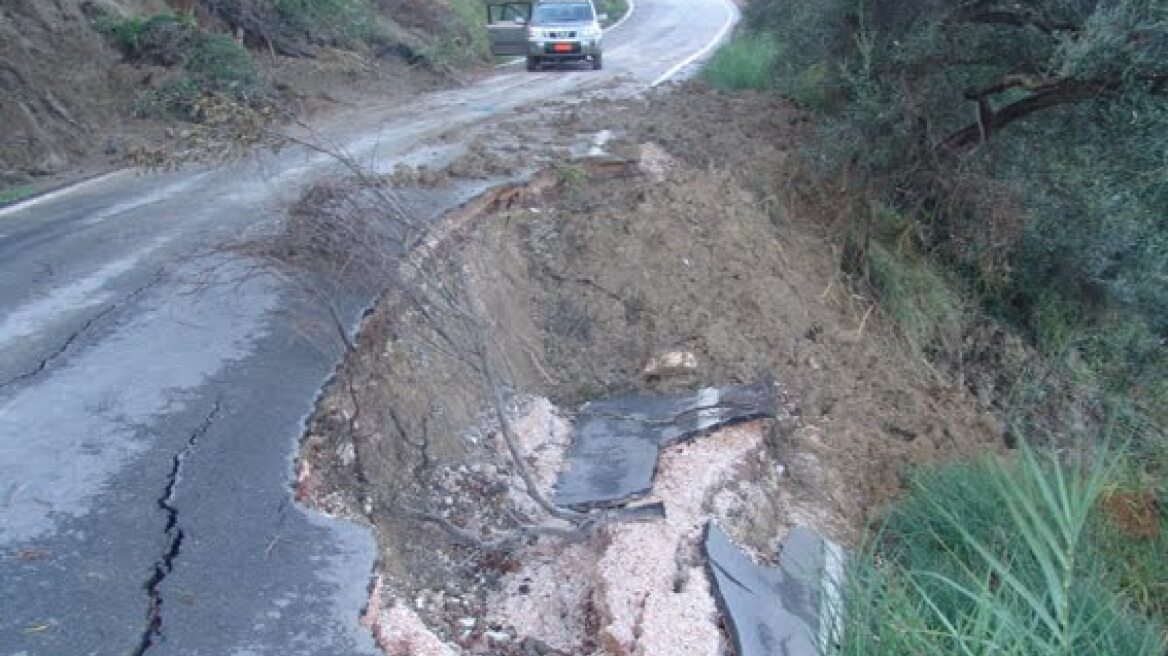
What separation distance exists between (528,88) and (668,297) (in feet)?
37.2

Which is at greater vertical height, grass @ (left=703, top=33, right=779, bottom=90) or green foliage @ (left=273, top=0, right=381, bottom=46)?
green foliage @ (left=273, top=0, right=381, bottom=46)

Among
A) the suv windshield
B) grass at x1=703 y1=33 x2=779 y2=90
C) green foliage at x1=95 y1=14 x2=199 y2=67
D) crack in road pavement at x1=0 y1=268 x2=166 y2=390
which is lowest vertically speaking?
grass at x1=703 y1=33 x2=779 y2=90

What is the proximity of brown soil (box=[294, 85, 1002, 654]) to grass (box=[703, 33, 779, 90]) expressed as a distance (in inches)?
176

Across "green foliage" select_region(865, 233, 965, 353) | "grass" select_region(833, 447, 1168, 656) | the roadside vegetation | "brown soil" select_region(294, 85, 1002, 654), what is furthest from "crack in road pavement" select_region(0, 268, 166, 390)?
"green foliage" select_region(865, 233, 965, 353)

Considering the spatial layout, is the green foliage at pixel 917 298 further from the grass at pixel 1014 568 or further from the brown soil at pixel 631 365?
the grass at pixel 1014 568

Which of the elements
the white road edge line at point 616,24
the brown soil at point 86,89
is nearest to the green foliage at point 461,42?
the white road edge line at point 616,24

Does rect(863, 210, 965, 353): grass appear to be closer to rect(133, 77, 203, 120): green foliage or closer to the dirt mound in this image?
rect(133, 77, 203, 120): green foliage

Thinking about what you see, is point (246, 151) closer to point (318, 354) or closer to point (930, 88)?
point (318, 354)

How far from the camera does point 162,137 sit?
13.6 m

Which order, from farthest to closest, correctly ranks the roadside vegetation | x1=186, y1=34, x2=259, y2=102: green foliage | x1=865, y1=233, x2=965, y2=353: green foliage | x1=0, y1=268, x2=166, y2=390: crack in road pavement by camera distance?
x1=186, y1=34, x2=259, y2=102: green foliage → x1=865, y1=233, x2=965, y2=353: green foliage → the roadside vegetation → x1=0, y1=268, x2=166, y2=390: crack in road pavement

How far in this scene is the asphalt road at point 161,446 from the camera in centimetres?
386

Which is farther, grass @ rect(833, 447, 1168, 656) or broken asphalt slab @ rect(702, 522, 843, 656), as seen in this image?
broken asphalt slab @ rect(702, 522, 843, 656)

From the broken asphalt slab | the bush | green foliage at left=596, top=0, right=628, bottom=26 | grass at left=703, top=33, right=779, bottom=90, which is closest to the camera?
the broken asphalt slab

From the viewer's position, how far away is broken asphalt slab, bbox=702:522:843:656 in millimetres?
4730
